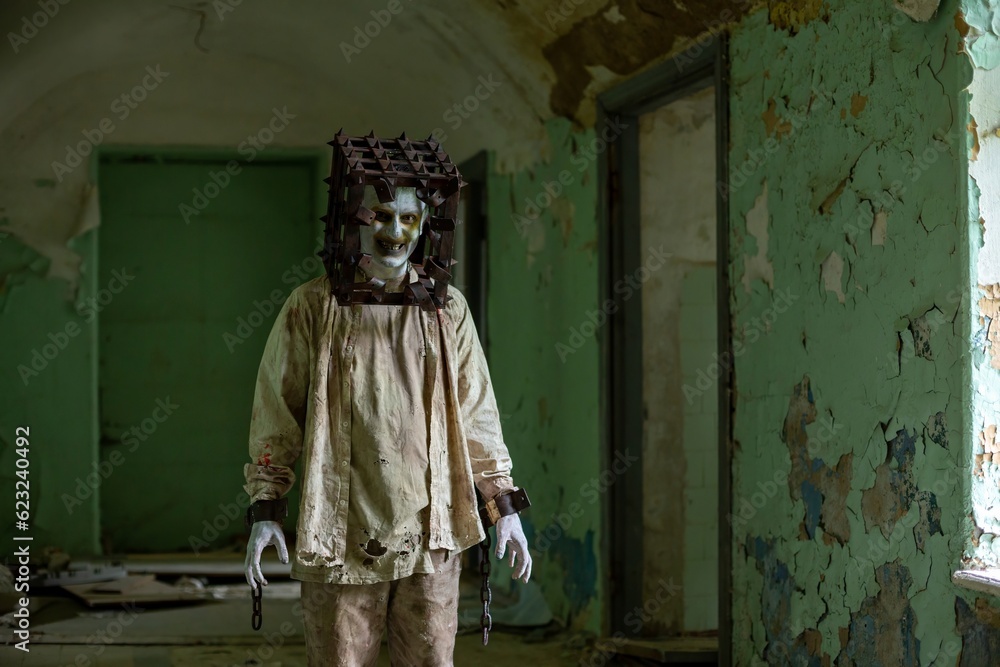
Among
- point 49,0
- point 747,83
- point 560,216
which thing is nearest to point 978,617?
point 747,83

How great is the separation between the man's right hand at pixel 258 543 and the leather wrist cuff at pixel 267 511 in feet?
0.03

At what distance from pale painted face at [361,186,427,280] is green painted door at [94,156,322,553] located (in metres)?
4.28

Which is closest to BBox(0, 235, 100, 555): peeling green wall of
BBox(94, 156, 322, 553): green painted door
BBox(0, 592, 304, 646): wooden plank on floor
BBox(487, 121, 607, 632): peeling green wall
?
BBox(94, 156, 322, 553): green painted door

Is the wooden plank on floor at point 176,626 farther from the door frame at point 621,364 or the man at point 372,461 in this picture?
the man at point 372,461

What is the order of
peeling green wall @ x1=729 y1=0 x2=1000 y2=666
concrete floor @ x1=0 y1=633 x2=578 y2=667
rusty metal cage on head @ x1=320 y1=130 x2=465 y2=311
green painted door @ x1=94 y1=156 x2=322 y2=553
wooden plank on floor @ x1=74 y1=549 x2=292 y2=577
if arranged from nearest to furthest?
rusty metal cage on head @ x1=320 y1=130 x2=465 y2=311 → peeling green wall @ x1=729 y1=0 x2=1000 y2=666 → concrete floor @ x1=0 y1=633 x2=578 y2=667 → wooden plank on floor @ x1=74 y1=549 x2=292 y2=577 → green painted door @ x1=94 y1=156 x2=322 y2=553

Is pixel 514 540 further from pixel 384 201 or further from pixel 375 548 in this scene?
pixel 384 201

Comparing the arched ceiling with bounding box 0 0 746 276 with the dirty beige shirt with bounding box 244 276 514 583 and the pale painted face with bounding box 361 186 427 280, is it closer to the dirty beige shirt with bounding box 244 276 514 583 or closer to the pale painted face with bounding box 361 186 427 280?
the pale painted face with bounding box 361 186 427 280

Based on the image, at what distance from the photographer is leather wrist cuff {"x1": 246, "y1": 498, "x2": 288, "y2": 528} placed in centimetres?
252

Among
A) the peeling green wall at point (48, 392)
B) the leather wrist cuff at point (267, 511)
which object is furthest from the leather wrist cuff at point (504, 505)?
the peeling green wall at point (48, 392)

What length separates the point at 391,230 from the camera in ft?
8.38

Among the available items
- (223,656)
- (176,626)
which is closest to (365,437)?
(223,656)

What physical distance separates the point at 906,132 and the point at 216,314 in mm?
4863

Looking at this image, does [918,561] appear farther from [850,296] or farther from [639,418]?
[639,418]

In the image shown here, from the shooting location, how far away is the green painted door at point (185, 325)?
6715 millimetres
